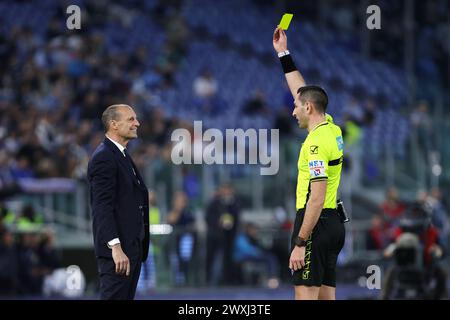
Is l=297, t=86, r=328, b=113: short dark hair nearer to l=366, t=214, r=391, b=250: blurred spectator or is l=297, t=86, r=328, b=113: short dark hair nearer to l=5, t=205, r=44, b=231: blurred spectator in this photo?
l=5, t=205, r=44, b=231: blurred spectator

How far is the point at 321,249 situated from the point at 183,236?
39.8 ft

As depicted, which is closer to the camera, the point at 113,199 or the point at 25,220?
the point at 113,199

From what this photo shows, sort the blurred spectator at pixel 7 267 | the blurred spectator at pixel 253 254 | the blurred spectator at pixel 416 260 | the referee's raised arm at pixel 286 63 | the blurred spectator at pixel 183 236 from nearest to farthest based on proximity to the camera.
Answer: the referee's raised arm at pixel 286 63 → the blurred spectator at pixel 416 260 → the blurred spectator at pixel 7 267 → the blurred spectator at pixel 183 236 → the blurred spectator at pixel 253 254

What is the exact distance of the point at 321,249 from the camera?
8805 mm

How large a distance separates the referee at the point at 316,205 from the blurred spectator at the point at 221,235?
1178 cm

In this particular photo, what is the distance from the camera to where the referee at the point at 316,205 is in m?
8.61

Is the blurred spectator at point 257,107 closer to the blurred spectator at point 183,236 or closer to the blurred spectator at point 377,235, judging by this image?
the blurred spectator at point 377,235

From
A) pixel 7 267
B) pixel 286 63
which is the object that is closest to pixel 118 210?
pixel 286 63

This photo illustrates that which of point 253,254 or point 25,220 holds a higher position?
point 25,220

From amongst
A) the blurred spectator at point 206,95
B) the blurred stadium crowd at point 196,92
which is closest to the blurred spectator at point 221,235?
the blurred stadium crowd at point 196,92

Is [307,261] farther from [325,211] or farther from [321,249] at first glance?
[325,211]

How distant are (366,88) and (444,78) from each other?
191 centimetres

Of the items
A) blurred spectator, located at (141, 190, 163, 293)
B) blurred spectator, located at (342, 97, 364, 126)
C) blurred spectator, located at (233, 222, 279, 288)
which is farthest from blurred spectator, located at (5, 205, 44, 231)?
blurred spectator, located at (342, 97, 364, 126)
